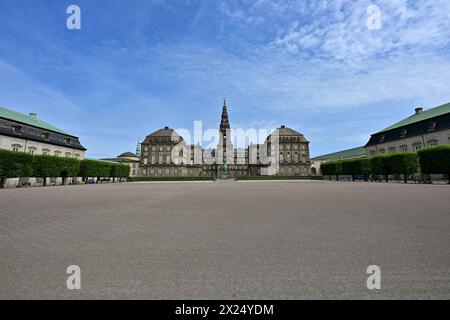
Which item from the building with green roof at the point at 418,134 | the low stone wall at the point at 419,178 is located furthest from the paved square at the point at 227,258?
the building with green roof at the point at 418,134

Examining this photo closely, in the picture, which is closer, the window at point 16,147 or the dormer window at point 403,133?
the window at point 16,147

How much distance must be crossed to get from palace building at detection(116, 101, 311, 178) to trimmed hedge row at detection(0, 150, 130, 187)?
1347 inches

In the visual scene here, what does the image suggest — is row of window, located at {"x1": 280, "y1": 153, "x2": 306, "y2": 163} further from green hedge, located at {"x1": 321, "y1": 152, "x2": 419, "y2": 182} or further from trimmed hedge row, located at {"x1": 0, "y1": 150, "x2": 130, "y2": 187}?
trimmed hedge row, located at {"x1": 0, "y1": 150, "x2": 130, "y2": 187}

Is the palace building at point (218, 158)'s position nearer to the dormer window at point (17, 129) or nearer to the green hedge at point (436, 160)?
the dormer window at point (17, 129)

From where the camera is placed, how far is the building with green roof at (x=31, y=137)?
1258 inches

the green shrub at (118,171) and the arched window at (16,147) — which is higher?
the arched window at (16,147)

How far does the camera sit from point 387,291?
2293 mm

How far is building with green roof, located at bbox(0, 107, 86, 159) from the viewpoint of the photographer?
3195 cm

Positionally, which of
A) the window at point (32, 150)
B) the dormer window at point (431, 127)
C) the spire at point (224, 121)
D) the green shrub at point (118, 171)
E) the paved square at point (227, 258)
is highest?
the spire at point (224, 121)

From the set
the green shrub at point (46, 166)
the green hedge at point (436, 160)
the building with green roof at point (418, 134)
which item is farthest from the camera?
the building with green roof at point (418, 134)

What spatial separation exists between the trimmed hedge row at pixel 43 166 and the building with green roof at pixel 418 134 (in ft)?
180

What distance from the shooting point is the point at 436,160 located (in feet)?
85.4

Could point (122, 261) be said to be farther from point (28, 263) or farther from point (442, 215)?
point (442, 215)
